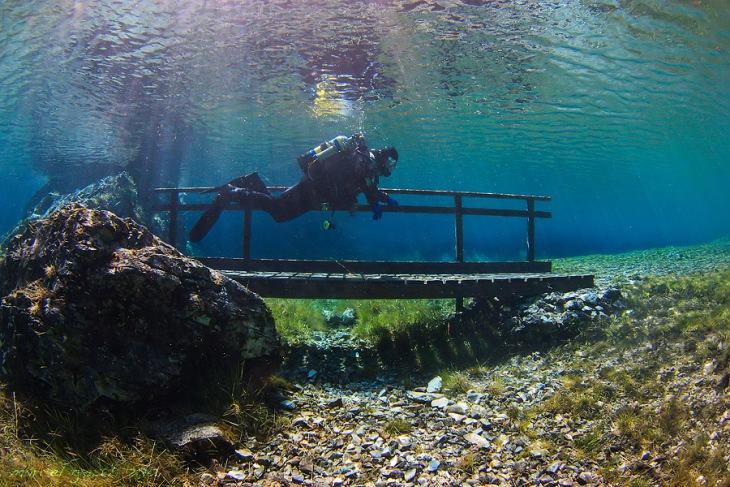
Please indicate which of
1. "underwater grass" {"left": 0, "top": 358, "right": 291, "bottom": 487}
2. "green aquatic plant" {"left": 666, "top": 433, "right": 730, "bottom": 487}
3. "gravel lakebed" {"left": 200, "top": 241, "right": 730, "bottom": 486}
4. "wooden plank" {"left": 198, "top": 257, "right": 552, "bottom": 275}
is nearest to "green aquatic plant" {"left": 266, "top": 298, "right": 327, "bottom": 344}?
"wooden plank" {"left": 198, "top": 257, "right": 552, "bottom": 275}

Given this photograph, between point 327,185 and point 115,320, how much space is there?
4.80m

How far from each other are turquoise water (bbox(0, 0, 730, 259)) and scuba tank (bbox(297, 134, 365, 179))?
7200 mm

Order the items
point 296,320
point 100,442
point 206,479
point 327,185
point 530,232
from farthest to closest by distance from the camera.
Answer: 1. point 530,232
2. point 296,320
3. point 327,185
4. point 100,442
5. point 206,479

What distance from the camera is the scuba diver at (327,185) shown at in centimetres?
761

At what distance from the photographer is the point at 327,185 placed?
316 inches

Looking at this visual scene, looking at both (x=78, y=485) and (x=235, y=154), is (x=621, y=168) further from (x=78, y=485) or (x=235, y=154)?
(x=78, y=485)

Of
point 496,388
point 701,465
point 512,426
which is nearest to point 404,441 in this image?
point 512,426

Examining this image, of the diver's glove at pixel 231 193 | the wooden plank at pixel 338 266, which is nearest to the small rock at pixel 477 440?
the wooden plank at pixel 338 266

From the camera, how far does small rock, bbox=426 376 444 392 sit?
5215 millimetres

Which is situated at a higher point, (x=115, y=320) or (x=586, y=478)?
(x=115, y=320)

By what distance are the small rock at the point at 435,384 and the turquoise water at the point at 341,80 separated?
1152cm

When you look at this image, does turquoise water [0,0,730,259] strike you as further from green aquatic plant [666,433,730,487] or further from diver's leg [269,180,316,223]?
green aquatic plant [666,433,730,487]

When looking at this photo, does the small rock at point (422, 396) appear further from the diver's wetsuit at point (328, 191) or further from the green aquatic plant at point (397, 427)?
the diver's wetsuit at point (328, 191)

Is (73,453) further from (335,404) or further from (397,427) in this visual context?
(397,427)
